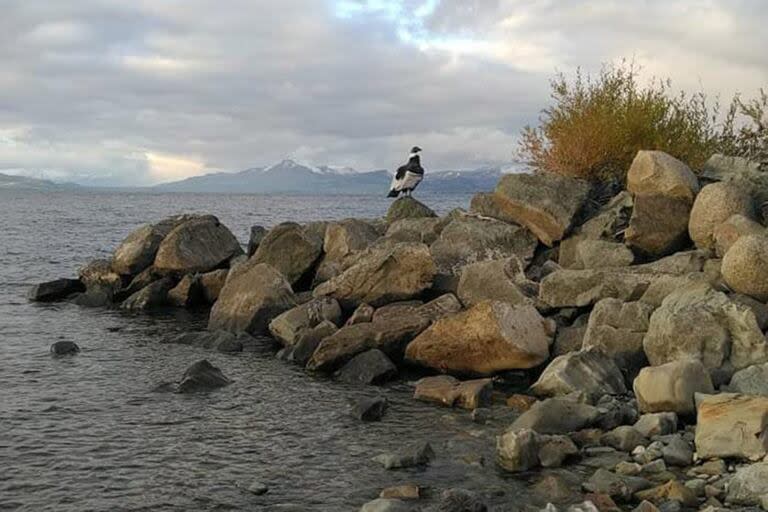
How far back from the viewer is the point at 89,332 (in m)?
21.9

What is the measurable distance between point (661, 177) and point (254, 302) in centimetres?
1116

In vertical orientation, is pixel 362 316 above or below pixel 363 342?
above

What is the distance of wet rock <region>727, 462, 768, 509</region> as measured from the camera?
901 centimetres

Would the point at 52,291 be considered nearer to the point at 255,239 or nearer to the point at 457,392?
the point at 255,239

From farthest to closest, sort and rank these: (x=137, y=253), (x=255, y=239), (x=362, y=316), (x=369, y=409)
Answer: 1. (x=255, y=239)
2. (x=137, y=253)
3. (x=362, y=316)
4. (x=369, y=409)

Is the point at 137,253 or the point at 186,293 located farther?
the point at 137,253

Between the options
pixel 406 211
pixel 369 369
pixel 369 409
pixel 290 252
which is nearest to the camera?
pixel 369 409

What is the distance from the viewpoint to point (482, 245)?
22.2 metres

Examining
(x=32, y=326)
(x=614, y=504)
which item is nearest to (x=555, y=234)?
(x=614, y=504)

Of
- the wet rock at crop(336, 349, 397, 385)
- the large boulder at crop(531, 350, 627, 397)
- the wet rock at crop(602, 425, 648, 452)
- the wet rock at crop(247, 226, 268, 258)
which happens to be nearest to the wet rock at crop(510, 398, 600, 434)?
the wet rock at crop(602, 425, 648, 452)

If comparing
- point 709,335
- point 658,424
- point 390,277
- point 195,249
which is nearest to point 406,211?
point 195,249

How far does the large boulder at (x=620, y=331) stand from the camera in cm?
1473

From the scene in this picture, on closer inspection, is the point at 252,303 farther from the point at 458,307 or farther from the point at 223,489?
the point at 223,489

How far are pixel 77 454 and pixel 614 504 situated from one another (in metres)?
7.81
